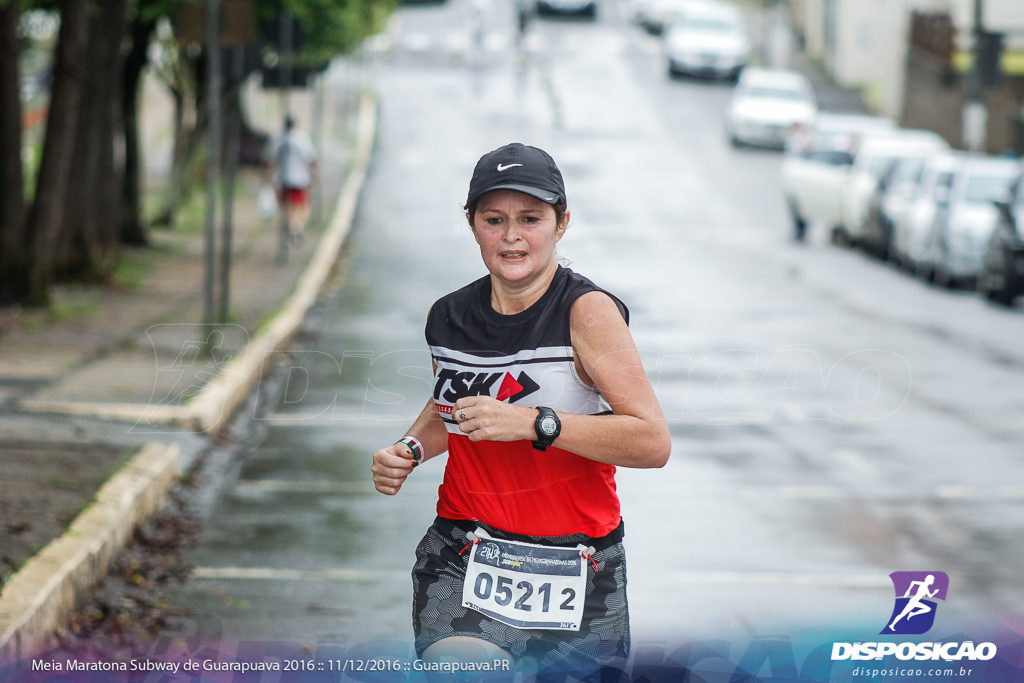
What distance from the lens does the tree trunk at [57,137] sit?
16.2 metres

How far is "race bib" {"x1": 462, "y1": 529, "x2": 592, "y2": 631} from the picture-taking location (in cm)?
377

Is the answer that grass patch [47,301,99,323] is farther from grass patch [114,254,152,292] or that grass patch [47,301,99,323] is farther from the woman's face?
the woman's face

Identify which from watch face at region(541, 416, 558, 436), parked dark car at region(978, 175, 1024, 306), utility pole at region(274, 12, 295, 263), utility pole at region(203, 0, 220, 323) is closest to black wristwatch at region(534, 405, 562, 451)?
watch face at region(541, 416, 558, 436)

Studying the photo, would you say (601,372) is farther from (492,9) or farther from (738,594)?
(492,9)

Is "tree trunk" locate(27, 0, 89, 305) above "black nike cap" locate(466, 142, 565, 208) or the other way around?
the other way around

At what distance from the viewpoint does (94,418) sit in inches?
426

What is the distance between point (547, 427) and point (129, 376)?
9.72 m

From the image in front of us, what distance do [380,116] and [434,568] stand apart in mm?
42061

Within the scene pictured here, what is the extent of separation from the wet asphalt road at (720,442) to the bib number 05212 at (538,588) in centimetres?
108

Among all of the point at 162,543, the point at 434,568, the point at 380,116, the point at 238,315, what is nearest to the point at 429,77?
the point at 380,116

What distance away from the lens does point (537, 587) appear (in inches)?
149

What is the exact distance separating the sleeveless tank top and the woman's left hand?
0.17 m

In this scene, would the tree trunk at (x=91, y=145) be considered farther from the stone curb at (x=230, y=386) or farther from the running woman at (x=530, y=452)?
the running woman at (x=530, y=452)

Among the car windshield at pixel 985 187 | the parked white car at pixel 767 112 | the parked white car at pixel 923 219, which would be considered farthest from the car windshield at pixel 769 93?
the car windshield at pixel 985 187
